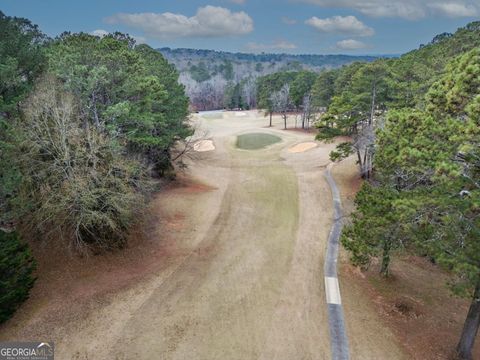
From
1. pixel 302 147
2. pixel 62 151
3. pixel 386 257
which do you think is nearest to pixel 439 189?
pixel 386 257

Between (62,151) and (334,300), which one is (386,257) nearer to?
(334,300)

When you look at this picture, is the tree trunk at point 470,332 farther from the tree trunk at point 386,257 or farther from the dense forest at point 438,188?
the tree trunk at point 386,257

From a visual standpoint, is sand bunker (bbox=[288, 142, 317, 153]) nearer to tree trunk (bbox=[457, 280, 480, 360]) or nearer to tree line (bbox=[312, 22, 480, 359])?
tree line (bbox=[312, 22, 480, 359])

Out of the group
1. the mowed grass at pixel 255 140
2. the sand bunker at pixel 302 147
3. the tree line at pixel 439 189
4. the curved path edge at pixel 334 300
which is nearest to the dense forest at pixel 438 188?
the tree line at pixel 439 189

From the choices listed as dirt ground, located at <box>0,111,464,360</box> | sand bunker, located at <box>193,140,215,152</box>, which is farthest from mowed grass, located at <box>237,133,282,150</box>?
dirt ground, located at <box>0,111,464,360</box>

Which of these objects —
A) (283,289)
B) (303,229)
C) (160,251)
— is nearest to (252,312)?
(283,289)
